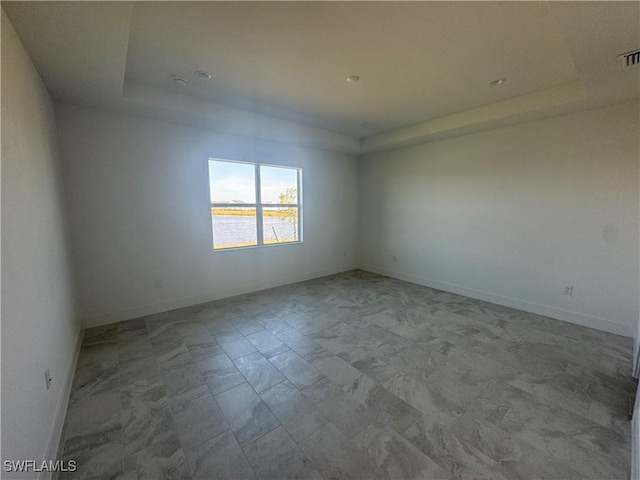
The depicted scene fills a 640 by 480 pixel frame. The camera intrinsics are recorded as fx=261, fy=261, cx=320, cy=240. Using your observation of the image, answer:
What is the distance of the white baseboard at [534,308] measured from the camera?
302 cm

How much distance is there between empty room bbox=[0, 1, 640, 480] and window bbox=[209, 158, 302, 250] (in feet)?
0.12

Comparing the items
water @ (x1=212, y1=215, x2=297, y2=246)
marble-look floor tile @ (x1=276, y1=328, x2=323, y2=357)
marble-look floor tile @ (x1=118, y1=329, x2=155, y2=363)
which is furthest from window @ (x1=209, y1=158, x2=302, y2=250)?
marble-look floor tile @ (x1=276, y1=328, x2=323, y2=357)

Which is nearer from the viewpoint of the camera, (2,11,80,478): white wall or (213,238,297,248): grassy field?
(2,11,80,478): white wall

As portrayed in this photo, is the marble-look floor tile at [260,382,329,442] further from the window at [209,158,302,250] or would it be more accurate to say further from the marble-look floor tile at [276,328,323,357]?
the window at [209,158,302,250]

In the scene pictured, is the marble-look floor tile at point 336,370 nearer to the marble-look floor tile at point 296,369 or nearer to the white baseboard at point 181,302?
the marble-look floor tile at point 296,369

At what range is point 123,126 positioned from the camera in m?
3.12

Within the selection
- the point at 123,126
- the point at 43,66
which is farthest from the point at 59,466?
the point at 123,126

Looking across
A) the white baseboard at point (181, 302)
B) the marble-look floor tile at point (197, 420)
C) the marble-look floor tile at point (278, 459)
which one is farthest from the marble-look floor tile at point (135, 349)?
the marble-look floor tile at point (278, 459)

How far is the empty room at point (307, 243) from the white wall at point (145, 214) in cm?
3

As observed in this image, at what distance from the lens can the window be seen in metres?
4.02

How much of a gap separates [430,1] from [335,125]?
265 centimetres

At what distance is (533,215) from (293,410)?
381 centimetres

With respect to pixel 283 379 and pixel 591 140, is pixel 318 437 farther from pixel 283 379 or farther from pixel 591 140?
pixel 591 140

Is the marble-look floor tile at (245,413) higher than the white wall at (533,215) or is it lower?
lower
